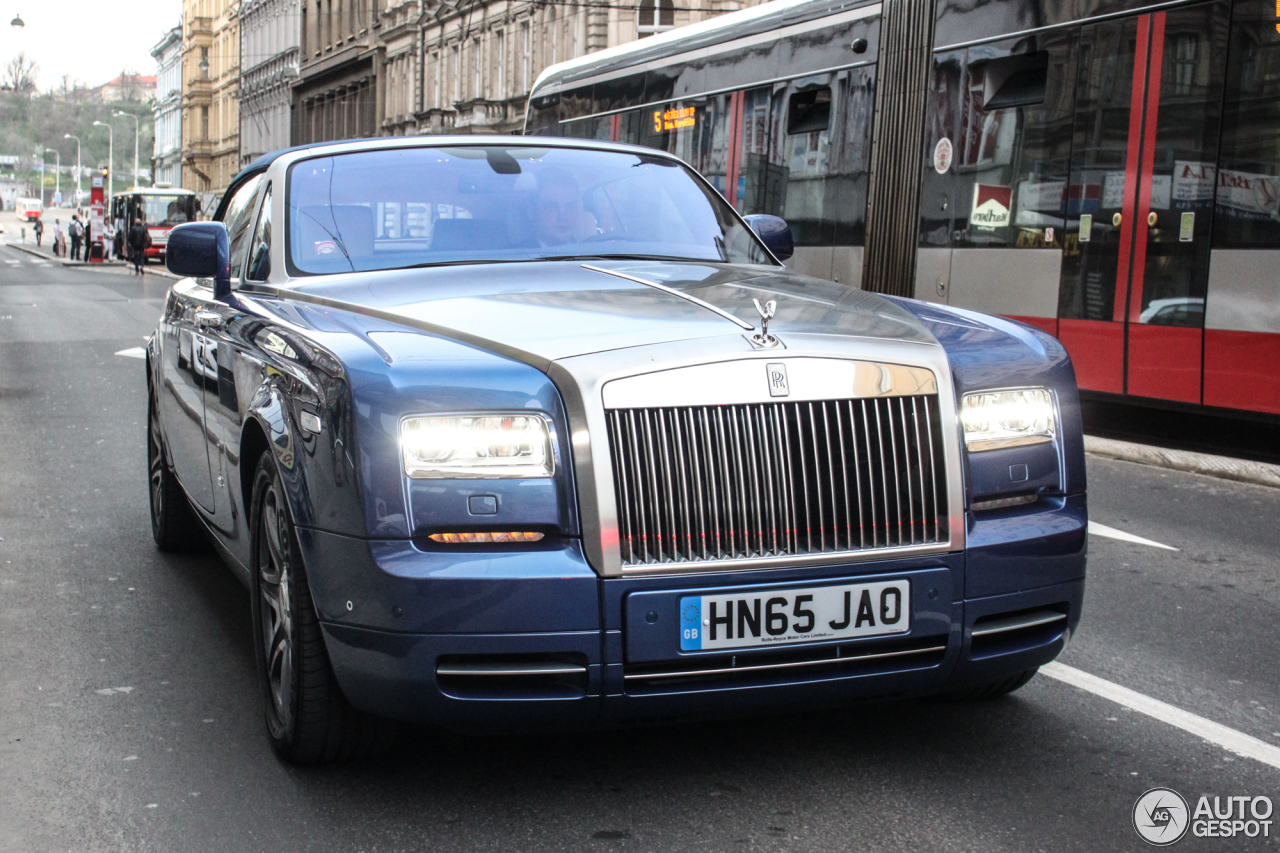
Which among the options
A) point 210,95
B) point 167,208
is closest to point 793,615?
point 167,208

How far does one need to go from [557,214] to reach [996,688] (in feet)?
6.40

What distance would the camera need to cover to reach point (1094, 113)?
1071cm

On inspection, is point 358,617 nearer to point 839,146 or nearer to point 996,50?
point 996,50

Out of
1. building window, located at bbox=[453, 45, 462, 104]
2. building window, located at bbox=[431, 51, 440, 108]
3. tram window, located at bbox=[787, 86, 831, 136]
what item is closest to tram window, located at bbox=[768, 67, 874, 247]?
tram window, located at bbox=[787, 86, 831, 136]

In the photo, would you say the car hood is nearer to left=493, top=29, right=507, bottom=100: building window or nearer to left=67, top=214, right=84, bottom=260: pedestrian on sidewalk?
left=493, top=29, right=507, bottom=100: building window

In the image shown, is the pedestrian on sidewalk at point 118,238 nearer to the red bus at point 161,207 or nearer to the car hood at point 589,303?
the red bus at point 161,207

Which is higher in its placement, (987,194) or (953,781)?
(987,194)

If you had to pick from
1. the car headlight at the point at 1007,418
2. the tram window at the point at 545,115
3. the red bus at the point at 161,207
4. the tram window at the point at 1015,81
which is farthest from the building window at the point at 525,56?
the car headlight at the point at 1007,418

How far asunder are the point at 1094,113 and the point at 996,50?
4.15ft

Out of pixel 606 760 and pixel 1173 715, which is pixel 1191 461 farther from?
pixel 606 760

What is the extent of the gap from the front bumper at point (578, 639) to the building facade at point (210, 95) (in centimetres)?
9444

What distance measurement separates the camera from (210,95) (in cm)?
10250

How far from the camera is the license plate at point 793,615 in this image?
3.20m

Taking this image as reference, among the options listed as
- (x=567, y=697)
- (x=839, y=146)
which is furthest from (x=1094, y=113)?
(x=567, y=697)
